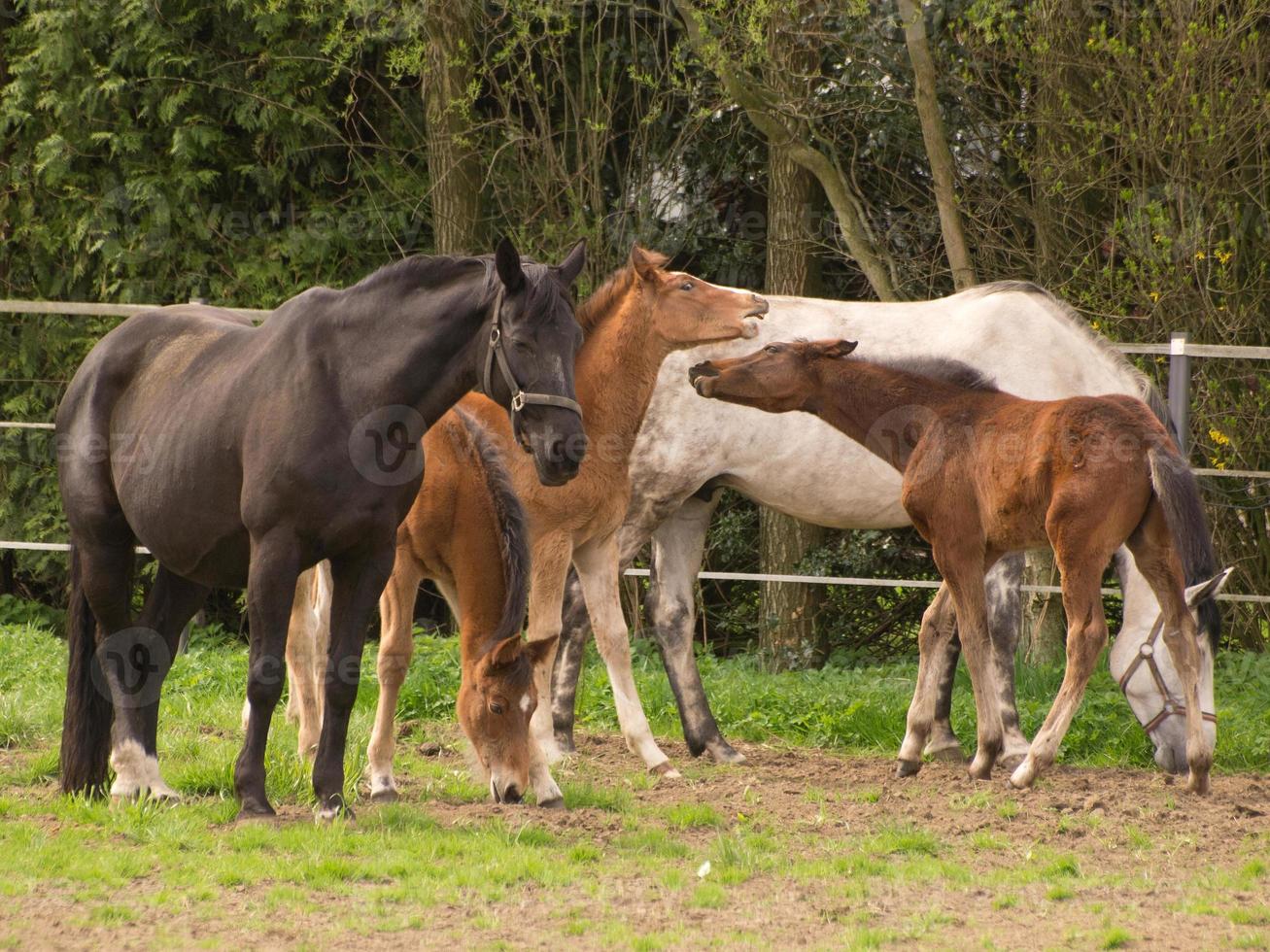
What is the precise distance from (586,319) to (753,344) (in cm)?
115

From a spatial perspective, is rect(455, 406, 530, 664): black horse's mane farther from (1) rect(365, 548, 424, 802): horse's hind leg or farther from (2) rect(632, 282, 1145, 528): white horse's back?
(2) rect(632, 282, 1145, 528): white horse's back

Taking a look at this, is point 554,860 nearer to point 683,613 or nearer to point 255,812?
point 255,812

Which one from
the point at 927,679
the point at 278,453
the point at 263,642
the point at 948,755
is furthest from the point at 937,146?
the point at 263,642

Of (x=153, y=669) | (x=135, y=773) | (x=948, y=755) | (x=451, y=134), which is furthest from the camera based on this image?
(x=451, y=134)

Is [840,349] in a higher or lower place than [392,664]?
higher

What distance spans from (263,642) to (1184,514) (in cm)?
361

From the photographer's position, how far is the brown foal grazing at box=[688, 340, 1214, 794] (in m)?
6.09

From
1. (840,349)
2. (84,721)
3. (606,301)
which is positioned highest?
(606,301)

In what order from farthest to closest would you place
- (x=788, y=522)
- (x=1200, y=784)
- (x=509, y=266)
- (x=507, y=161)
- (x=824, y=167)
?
(x=507, y=161), (x=788, y=522), (x=824, y=167), (x=1200, y=784), (x=509, y=266)

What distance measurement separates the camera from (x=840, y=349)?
682 cm

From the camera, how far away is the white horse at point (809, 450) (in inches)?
291

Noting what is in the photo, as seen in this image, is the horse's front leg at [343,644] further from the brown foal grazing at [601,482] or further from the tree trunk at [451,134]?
the tree trunk at [451,134]

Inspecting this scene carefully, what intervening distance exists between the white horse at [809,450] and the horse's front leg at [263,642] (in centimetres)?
213

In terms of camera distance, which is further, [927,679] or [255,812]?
[927,679]
